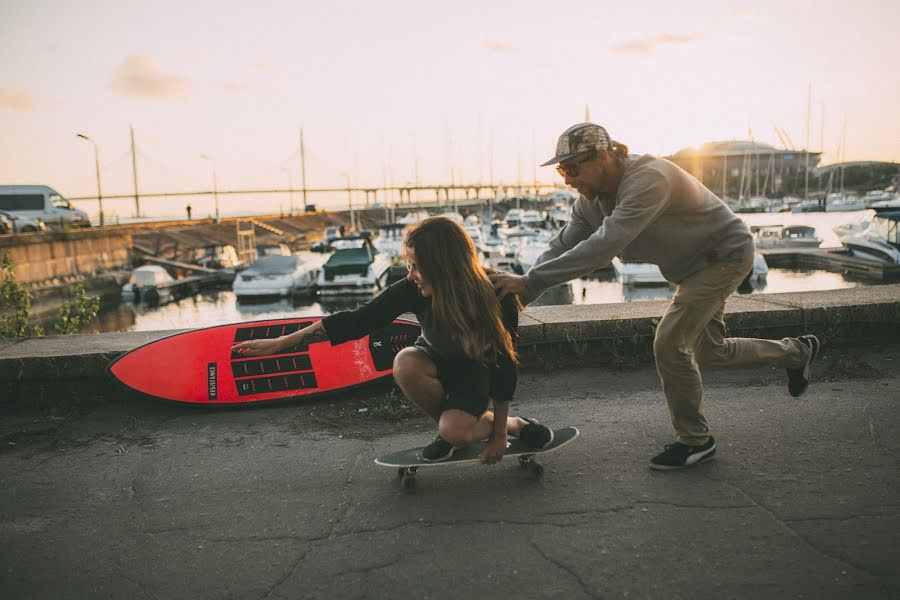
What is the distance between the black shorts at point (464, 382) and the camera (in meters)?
3.17

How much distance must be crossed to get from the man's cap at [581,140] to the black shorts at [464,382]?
3.81 ft

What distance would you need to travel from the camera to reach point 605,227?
3227 millimetres

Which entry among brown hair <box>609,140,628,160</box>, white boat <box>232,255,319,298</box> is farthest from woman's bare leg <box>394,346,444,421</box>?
white boat <box>232,255,319,298</box>

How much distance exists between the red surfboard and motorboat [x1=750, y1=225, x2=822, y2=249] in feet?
129

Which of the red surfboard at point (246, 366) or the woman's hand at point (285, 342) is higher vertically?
the woman's hand at point (285, 342)

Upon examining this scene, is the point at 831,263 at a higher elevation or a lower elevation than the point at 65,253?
lower

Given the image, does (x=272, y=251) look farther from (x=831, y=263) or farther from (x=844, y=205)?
(x=844, y=205)

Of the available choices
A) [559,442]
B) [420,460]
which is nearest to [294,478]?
[420,460]

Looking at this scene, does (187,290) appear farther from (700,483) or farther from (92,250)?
(700,483)

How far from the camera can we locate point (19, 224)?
3275 centimetres

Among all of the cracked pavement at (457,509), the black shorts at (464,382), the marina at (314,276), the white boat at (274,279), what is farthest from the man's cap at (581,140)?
the white boat at (274,279)

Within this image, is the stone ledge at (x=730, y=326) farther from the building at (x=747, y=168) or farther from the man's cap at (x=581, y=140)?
the building at (x=747, y=168)

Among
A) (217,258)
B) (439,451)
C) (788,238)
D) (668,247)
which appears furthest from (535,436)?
(788,238)

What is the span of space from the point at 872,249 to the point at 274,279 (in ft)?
94.7
